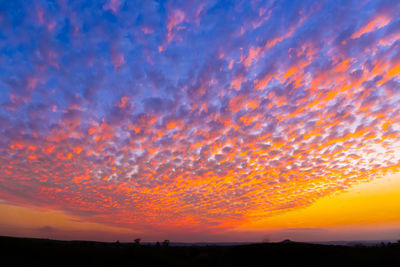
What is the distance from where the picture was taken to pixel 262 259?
112ft

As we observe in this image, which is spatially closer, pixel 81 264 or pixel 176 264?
pixel 81 264

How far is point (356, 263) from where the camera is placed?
25.8 m

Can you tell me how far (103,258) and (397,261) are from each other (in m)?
29.6

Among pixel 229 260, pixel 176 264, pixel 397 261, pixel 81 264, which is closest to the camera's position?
pixel 81 264

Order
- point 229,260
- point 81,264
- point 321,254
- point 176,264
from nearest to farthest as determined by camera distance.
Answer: point 81,264
point 176,264
point 321,254
point 229,260

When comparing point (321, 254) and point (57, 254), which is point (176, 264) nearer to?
point (57, 254)

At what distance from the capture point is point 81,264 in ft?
74.4

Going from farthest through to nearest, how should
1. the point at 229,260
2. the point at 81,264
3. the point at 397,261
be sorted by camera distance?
1. the point at 229,260
2. the point at 397,261
3. the point at 81,264

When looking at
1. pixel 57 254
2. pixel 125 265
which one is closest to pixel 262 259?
pixel 125 265

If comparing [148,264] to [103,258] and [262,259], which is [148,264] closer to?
[103,258]

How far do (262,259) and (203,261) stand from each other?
830 cm

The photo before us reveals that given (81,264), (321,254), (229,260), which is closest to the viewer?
(81,264)

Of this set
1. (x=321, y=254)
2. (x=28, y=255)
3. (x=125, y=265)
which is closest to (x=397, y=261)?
(x=321, y=254)

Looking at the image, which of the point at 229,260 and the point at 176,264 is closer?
the point at 176,264
